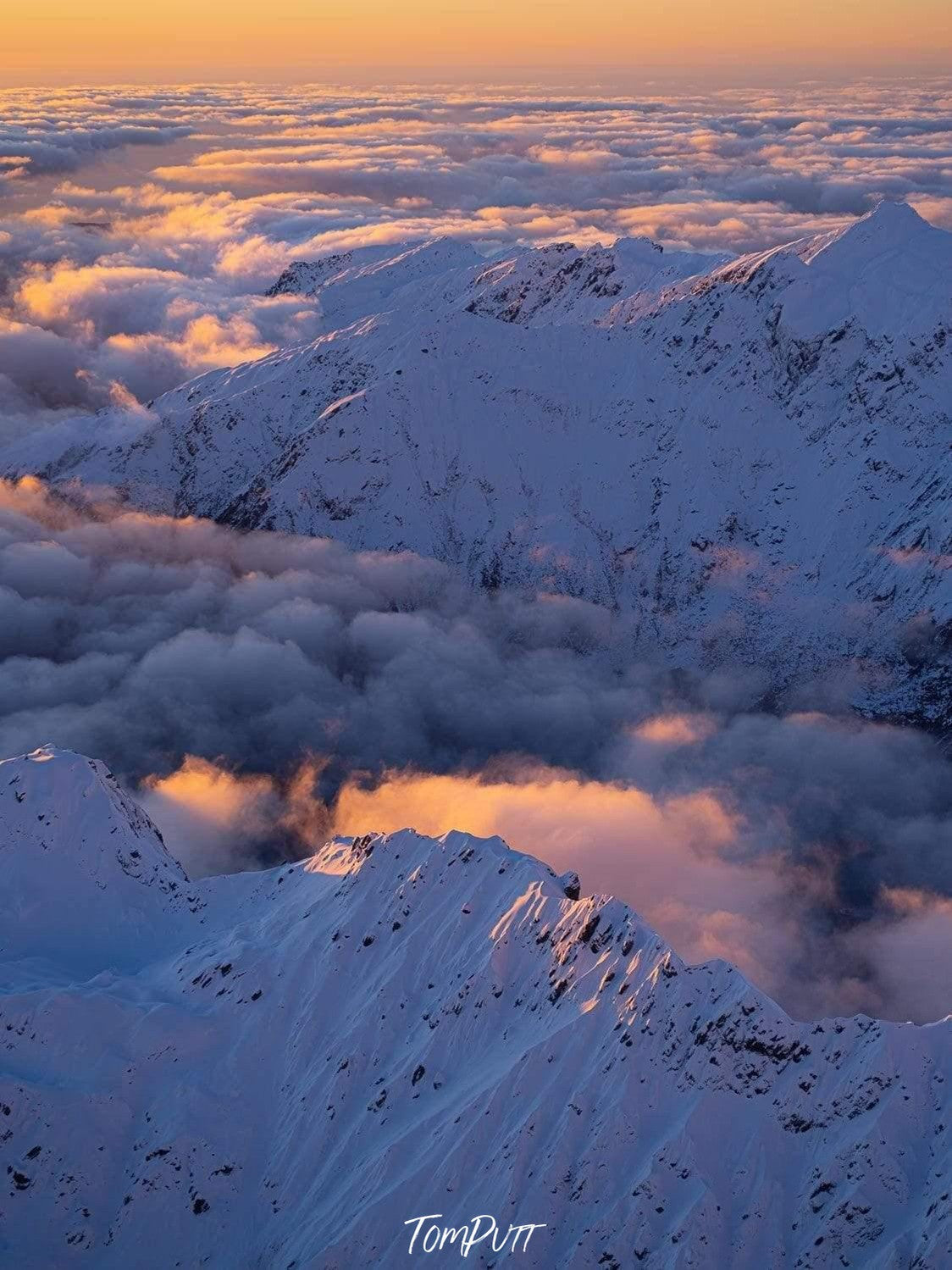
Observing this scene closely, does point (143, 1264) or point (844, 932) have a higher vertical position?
point (143, 1264)

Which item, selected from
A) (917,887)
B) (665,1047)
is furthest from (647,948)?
(917,887)

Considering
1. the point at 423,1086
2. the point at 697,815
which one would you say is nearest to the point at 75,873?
the point at 423,1086

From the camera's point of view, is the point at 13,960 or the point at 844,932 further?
the point at 844,932

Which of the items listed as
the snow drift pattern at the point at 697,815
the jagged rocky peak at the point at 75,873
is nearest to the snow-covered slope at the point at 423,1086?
the jagged rocky peak at the point at 75,873

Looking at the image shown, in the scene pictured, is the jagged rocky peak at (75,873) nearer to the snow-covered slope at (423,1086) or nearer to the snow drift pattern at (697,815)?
the snow-covered slope at (423,1086)

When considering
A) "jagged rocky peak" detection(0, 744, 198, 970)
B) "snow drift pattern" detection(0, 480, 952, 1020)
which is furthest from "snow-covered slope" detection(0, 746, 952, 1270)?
"snow drift pattern" detection(0, 480, 952, 1020)

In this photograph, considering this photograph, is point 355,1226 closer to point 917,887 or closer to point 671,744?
point 917,887

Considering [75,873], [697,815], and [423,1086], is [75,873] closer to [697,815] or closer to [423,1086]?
[423,1086]
